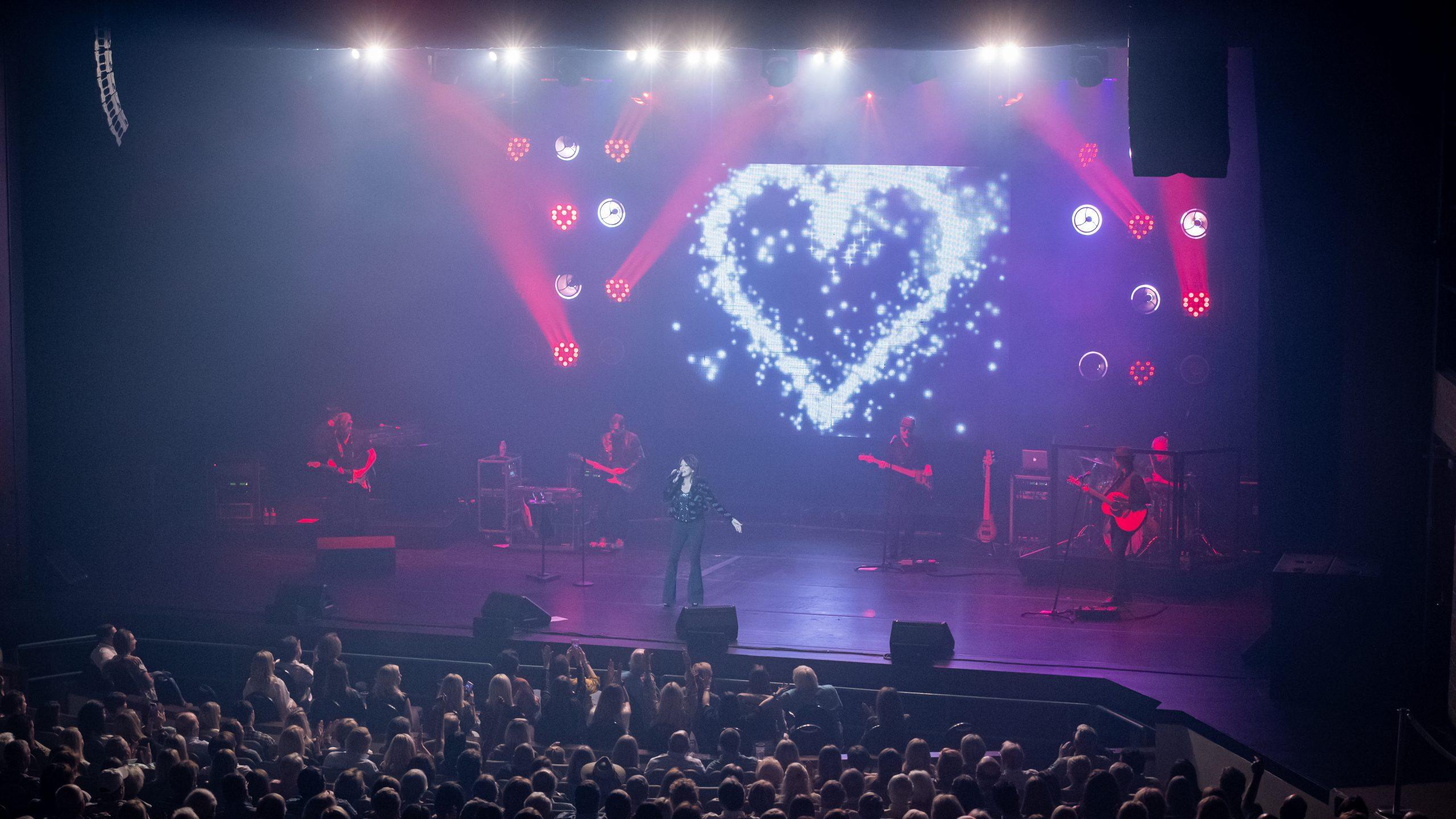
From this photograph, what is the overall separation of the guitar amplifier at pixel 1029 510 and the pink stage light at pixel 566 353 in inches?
260

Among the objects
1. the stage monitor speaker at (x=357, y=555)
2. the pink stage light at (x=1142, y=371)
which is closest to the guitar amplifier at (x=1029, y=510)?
the pink stage light at (x=1142, y=371)

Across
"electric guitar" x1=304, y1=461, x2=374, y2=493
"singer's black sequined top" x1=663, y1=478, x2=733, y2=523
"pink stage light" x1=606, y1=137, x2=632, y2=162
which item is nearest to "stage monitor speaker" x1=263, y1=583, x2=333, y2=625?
"singer's black sequined top" x1=663, y1=478, x2=733, y2=523

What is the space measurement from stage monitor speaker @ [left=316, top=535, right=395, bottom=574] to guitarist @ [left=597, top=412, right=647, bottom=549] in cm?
278

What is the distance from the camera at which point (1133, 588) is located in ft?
40.7

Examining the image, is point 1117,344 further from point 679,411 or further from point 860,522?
point 679,411

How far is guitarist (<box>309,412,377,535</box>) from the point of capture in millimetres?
14578

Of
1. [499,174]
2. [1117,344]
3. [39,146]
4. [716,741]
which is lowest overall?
[716,741]

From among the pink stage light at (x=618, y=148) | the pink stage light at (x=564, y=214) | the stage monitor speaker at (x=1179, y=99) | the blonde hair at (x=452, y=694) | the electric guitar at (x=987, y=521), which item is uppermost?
the pink stage light at (x=618, y=148)

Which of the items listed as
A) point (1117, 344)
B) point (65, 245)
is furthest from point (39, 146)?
point (1117, 344)

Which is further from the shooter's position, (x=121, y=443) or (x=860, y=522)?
(x=860, y=522)

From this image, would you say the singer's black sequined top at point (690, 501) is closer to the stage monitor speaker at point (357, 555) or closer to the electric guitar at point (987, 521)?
the stage monitor speaker at point (357, 555)

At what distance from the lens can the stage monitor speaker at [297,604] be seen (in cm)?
1013

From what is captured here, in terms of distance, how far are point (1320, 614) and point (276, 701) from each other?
7.34m

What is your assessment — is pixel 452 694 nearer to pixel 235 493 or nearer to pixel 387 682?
pixel 387 682
